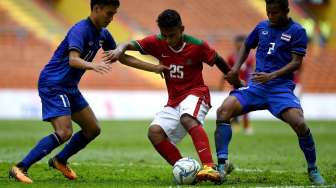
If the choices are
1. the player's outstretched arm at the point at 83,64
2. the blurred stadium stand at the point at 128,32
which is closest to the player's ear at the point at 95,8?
the player's outstretched arm at the point at 83,64

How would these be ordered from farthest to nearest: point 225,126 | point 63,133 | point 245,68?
point 245,68, point 225,126, point 63,133

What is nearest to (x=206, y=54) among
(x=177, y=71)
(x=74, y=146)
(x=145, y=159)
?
(x=177, y=71)

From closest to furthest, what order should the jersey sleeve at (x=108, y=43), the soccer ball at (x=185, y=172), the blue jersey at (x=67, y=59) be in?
the soccer ball at (x=185, y=172) → the blue jersey at (x=67, y=59) → the jersey sleeve at (x=108, y=43)

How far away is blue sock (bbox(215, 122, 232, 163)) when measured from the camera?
9.81m

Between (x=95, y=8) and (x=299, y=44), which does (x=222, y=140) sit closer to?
(x=299, y=44)

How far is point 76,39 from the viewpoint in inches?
378

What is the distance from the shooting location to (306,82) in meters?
32.8

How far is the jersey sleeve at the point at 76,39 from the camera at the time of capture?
9.55 meters

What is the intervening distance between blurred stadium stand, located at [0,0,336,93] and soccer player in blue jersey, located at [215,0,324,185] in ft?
69.6

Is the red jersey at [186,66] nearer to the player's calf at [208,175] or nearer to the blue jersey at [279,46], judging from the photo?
the blue jersey at [279,46]

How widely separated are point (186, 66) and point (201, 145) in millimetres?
1034

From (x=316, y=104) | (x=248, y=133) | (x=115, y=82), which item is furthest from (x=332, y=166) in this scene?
(x=115, y=82)

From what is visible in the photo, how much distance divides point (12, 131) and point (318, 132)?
317 inches

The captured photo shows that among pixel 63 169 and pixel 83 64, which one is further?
pixel 63 169
